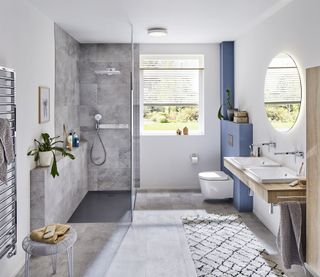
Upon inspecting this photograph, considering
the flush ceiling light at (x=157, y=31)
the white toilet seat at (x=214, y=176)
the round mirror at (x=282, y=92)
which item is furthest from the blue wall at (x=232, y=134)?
the flush ceiling light at (x=157, y=31)

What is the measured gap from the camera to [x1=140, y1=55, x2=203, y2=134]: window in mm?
5965

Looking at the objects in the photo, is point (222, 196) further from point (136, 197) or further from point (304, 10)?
point (304, 10)

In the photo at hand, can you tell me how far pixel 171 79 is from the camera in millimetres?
6004

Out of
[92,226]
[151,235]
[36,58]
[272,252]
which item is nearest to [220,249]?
[272,252]

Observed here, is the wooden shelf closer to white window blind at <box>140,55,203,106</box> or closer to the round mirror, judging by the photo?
the round mirror

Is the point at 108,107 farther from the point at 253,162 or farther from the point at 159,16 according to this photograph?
the point at 253,162

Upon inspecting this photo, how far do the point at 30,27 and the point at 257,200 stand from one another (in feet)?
10.8

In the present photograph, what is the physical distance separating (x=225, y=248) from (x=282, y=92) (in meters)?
1.68

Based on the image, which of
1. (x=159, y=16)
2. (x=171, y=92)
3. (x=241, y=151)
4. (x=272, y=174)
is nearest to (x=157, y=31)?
(x=159, y=16)

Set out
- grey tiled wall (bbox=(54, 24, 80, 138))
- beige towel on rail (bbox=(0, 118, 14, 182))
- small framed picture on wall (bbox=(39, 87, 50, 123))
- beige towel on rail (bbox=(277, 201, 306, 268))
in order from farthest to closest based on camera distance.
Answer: grey tiled wall (bbox=(54, 24, 80, 138)) < small framed picture on wall (bbox=(39, 87, 50, 123)) < beige towel on rail (bbox=(277, 201, 306, 268)) < beige towel on rail (bbox=(0, 118, 14, 182))

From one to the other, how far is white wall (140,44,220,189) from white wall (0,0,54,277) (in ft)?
7.90

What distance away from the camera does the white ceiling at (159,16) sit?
358 centimetres

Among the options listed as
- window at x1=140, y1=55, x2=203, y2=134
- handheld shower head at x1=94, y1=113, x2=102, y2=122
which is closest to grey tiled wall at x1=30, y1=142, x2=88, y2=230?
handheld shower head at x1=94, y1=113, x2=102, y2=122

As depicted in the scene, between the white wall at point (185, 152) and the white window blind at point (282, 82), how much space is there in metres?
1.82
